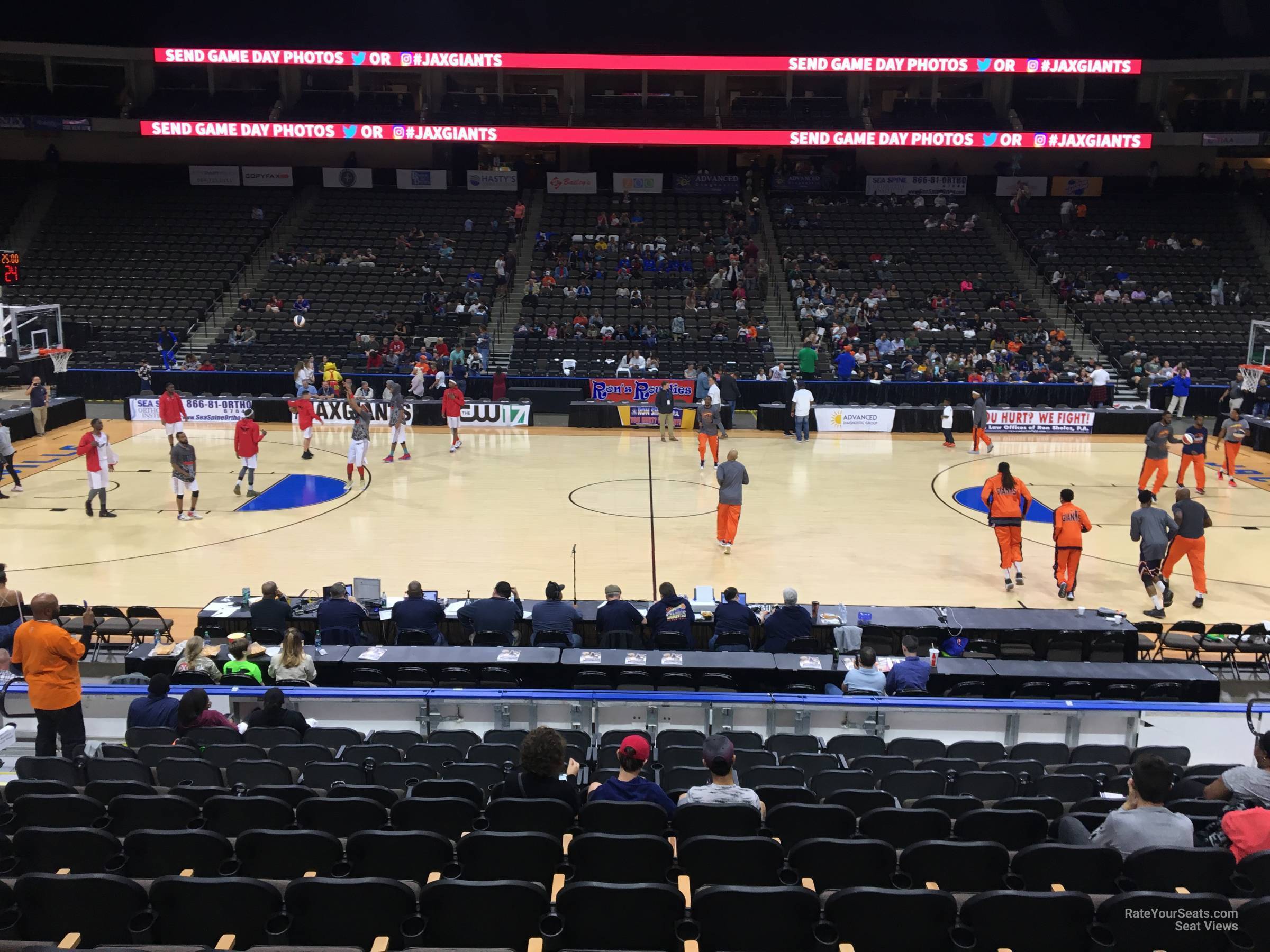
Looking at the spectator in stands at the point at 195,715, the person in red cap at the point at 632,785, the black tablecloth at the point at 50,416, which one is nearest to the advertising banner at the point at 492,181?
the black tablecloth at the point at 50,416

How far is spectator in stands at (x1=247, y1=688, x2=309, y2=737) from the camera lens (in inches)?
336

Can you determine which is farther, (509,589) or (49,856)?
(509,589)

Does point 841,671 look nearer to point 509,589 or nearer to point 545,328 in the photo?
point 509,589

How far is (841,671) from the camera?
10.8 m

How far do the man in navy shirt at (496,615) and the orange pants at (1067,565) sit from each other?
7839 millimetres

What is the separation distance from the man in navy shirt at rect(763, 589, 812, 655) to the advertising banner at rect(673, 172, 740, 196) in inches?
1265

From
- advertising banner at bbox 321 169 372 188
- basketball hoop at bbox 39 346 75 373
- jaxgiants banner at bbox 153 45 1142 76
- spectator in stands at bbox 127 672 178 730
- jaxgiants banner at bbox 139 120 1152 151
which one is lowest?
spectator in stands at bbox 127 672 178 730

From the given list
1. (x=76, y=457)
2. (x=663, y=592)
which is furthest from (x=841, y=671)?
(x=76, y=457)

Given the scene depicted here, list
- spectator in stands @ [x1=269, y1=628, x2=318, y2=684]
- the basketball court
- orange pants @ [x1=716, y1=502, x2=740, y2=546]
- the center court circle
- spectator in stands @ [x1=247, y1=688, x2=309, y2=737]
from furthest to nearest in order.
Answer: the center court circle
orange pants @ [x1=716, y1=502, x2=740, y2=546]
the basketball court
spectator in stands @ [x1=269, y1=628, x2=318, y2=684]
spectator in stands @ [x1=247, y1=688, x2=309, y2=737]

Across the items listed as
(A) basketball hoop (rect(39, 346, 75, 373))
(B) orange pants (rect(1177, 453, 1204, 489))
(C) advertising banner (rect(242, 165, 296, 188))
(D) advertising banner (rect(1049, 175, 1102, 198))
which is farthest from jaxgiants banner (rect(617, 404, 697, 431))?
(D) advertising banner (rect(1049, 175, 1102, 198))

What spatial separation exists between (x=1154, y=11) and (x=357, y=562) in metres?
34.6

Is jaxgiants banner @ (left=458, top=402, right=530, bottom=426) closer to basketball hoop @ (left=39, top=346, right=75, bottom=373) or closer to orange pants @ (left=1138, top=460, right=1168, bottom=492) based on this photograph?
basketball hoop @ (left=39, top=346, right=75, bottom=373)

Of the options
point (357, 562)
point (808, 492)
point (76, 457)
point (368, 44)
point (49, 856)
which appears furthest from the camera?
point (368, 44)

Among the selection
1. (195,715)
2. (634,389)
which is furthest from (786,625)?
(634,389)
